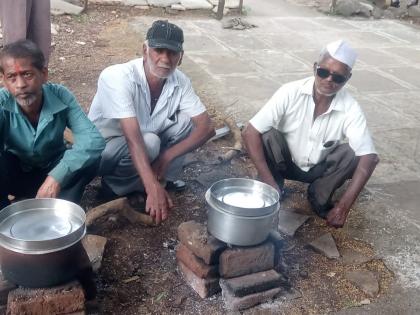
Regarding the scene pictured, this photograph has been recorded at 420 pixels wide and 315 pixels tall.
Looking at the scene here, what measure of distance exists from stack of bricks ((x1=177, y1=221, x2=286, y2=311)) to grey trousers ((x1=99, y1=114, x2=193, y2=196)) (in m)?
0.83

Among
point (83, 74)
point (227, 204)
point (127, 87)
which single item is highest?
point (127, 87)

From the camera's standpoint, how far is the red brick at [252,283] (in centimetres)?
287

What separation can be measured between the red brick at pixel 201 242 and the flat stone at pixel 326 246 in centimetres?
87

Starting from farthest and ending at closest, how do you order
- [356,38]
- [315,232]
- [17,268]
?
1. [356,38]
2. [315,232]
3. [17,268]

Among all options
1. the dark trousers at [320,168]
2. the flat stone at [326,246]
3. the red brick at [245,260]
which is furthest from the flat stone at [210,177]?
the red brick at [245,260]

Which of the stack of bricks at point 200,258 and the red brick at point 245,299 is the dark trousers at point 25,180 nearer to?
the stack of bricks at point 200,258

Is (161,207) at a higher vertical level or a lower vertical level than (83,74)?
higher

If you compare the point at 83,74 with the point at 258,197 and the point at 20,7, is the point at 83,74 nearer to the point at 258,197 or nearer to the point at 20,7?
the point at 20,7

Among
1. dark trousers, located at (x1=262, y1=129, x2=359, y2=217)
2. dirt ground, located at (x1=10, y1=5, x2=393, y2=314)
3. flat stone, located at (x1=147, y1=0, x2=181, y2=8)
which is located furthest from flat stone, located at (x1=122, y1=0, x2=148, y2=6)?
dark trousers, located at (x1=262, y1=129, x2=359, y2=217)

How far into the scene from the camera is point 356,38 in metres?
9.20

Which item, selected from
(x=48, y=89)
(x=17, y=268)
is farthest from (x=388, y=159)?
(x=17, y=268)

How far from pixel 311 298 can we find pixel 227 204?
85cm

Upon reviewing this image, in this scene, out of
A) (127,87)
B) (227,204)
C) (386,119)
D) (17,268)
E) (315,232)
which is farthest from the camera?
(386,119)

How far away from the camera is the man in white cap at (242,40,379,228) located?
11.5 ft
